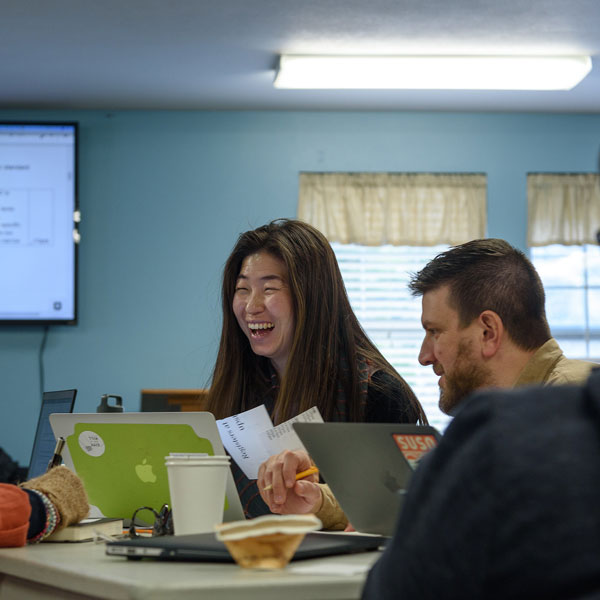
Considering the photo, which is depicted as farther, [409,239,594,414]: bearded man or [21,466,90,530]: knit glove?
[409,239,594,414]: bearded man

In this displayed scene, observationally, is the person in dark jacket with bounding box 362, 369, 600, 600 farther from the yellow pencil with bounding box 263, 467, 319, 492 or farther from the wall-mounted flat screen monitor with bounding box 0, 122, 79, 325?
the wall-mounted flat screen monitor with bounding box 0, 122, 79, 325

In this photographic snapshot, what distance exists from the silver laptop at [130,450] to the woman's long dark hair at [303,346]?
1.94 ft

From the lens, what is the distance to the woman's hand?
1.40 meters

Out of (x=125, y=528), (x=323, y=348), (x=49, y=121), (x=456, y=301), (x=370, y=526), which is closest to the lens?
(x=370, y=526)

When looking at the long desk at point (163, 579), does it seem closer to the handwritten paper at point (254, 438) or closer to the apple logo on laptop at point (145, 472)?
the apple logo on laptop at point (145, 472)

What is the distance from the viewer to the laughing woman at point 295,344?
2055mm

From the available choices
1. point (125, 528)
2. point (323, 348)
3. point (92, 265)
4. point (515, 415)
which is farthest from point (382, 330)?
→ point (515, 415)

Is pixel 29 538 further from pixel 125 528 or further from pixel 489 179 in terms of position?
pixel 489 179

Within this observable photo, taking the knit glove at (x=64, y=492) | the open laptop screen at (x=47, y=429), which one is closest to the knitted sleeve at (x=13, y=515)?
the knit glove at (x=64, y=492)

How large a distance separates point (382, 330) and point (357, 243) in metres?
0.53

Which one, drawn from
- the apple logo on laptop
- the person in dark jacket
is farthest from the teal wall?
the person in dark jacket

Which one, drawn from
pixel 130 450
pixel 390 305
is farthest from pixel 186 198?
pixel 130 450

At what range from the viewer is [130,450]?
146 centimetres

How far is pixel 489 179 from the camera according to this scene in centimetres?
491
